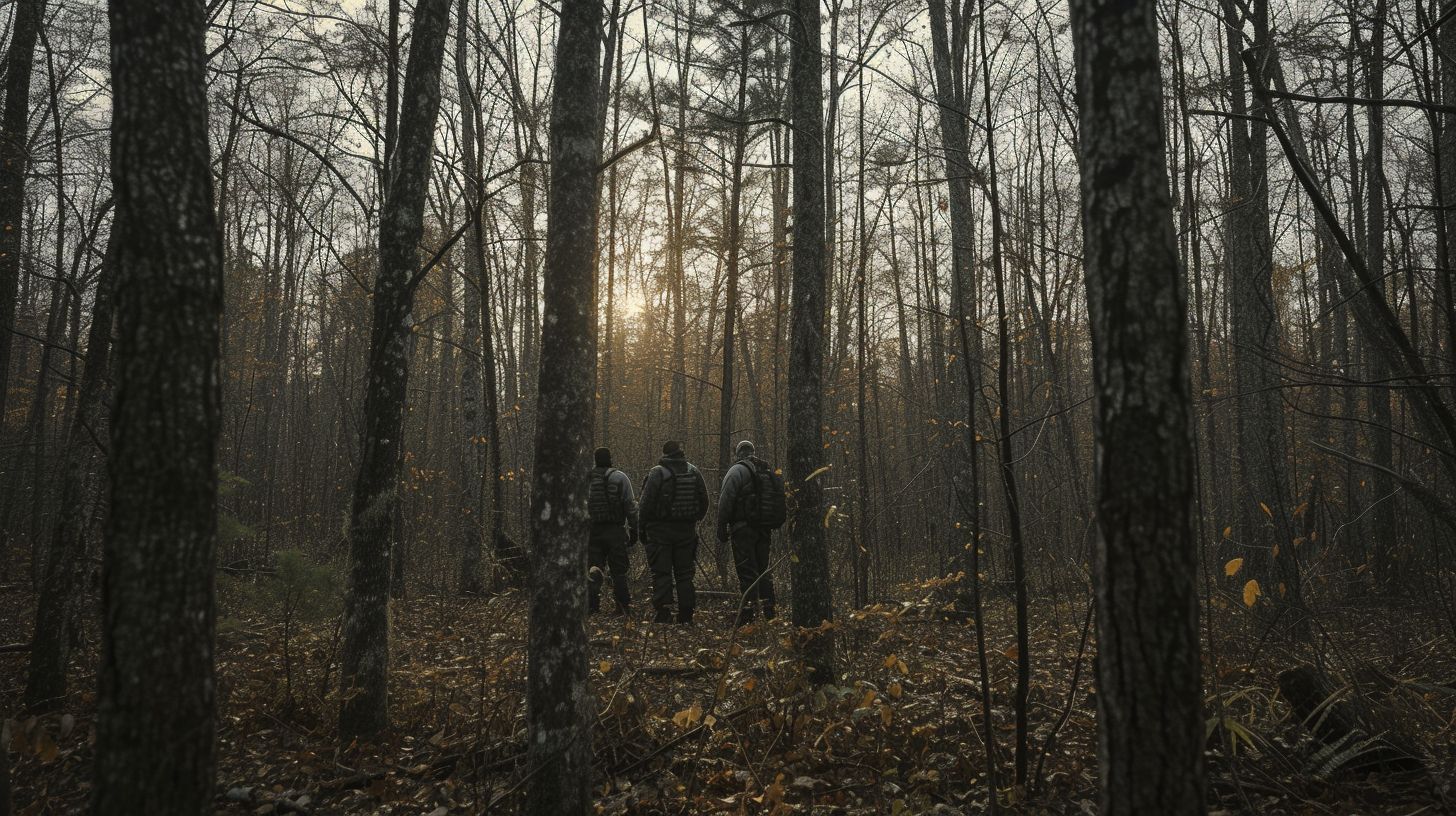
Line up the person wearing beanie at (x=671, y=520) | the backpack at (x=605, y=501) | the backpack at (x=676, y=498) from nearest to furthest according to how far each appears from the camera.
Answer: the person wearing beanie at (x=671, y=520) < the backpack at (x=676, y=498) < the backpack at (x=605, y=501)

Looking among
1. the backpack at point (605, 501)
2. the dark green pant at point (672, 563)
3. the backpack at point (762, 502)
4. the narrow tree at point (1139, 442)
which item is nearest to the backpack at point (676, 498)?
the dark green pant at point (672, 563)

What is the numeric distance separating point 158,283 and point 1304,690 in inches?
234

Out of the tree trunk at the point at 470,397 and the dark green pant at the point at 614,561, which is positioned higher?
the tree trunk at the point at 470,397

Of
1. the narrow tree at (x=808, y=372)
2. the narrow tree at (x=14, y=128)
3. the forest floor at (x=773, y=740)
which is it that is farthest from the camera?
the narrow tree at (x=14, y=128)

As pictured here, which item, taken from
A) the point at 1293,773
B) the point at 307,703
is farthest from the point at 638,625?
the point at 1293,773

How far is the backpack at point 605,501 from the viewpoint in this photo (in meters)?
8.75

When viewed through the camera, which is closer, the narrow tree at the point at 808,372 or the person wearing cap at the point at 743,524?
the narrow tree at the point at 808,372

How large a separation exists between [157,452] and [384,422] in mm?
2497

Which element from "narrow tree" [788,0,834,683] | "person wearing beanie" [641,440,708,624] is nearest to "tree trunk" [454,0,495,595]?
"person wearing beanie" [641,440,708,624]

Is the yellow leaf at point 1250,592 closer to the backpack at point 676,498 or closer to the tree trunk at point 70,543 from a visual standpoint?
the backpack at point 676,498

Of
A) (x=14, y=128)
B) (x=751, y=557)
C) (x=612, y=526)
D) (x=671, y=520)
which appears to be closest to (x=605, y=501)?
(x=612, y=526)

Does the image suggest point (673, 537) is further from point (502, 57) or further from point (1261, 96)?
point (502, 57)

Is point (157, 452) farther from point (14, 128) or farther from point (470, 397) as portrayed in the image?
point (470, 397)

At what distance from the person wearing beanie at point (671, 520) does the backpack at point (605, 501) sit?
35 cm
